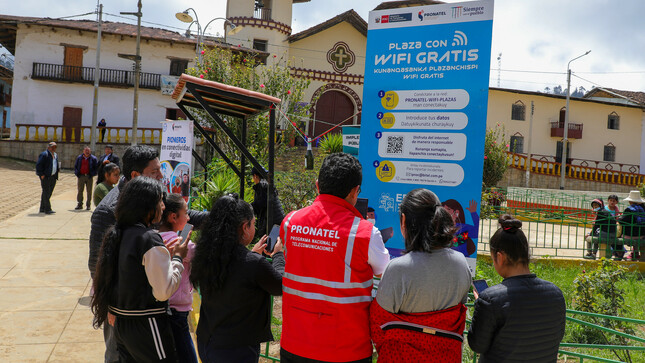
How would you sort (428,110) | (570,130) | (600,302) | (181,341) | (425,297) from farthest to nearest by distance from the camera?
Answer: 1. (570,130)
2. (600,302)
3. (428,110)
4. (181,341)
5. (425,297)

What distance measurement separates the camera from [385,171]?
3.93m

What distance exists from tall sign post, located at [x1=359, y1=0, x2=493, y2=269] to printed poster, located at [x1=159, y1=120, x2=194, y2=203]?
243cm

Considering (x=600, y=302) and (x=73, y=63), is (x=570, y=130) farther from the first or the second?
(x=600, y=302)

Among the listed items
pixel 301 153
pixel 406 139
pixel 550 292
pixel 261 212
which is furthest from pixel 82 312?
pixel 301 153

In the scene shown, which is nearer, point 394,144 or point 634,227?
point 394,144

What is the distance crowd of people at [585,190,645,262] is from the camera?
924cm

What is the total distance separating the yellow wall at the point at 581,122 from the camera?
33.2 meters

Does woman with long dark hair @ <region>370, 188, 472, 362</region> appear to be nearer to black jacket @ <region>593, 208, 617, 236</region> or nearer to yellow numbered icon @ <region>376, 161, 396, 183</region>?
yellow numbered icon @ <region>376, 161, 396, 183</region>

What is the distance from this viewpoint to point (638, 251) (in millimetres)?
9352

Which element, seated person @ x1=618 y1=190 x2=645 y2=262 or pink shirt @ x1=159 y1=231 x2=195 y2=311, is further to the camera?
seated person @ x1=618 y1=190 x2=645 y2=262

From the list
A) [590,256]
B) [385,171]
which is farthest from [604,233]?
[385,171]

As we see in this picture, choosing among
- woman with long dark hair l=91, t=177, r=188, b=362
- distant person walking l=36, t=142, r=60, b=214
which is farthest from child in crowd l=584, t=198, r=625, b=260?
distant person walking l=36, t=142, r=60, b=214

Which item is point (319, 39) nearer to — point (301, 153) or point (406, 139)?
point (301, 153)

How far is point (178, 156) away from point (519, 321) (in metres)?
4.52
